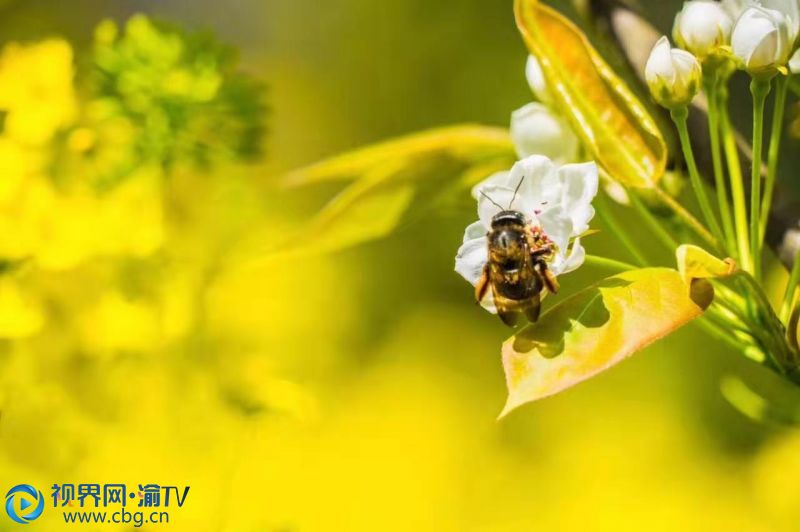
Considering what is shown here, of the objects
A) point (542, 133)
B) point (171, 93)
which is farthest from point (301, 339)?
point (542, 133)

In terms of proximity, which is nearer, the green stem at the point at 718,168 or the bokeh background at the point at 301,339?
the green stem at the point at 718,168

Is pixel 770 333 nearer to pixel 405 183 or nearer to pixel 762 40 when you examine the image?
pixel 762 40

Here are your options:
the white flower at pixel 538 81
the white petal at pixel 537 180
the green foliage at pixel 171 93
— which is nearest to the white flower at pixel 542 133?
the white flower at pixel 538 81

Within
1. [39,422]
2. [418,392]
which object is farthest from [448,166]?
[418,392]

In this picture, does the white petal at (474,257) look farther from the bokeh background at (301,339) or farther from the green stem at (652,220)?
the bokeh background at (301,339)

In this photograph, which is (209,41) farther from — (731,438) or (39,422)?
(731,438)

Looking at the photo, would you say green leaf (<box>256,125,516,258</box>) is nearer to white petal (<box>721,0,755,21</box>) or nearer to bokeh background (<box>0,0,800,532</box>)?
bokeh background (<box>0,0,800,532</box>)

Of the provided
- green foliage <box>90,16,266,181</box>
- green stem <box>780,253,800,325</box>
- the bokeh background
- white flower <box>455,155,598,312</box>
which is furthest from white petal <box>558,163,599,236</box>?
green foliage <box>90,16,266,181</box>
